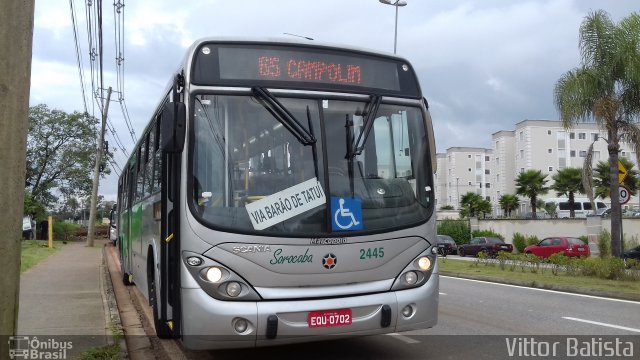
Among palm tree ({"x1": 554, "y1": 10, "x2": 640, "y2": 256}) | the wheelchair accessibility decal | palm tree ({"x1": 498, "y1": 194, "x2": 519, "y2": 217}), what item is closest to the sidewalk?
the wheelchair accessibility decal

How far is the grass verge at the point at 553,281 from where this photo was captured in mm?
13043

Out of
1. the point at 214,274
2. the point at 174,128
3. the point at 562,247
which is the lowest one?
the point at 562,247

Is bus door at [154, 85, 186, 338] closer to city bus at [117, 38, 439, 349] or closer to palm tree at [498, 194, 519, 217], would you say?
city bus at [117, 38, 439, 349]

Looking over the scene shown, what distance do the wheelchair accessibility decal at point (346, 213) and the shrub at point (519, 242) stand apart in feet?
117

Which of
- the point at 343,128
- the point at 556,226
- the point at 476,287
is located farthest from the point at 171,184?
the point at 556,226

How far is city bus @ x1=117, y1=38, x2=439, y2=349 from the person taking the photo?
5406 millimetres

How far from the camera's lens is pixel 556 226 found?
3816cm

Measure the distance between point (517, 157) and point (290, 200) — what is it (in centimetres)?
7949

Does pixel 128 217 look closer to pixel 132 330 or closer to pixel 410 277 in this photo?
pixel 132 330

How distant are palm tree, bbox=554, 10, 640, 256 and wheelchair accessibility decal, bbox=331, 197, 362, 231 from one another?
46.8ft

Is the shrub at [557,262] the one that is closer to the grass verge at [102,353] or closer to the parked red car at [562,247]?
the parked red car at [562,247]

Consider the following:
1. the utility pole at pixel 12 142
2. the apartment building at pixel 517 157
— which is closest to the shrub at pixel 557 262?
the utility pole at pixel 12 142

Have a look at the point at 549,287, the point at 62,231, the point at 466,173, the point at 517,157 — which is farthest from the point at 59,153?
the point at 466,173

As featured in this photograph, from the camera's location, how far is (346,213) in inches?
227
